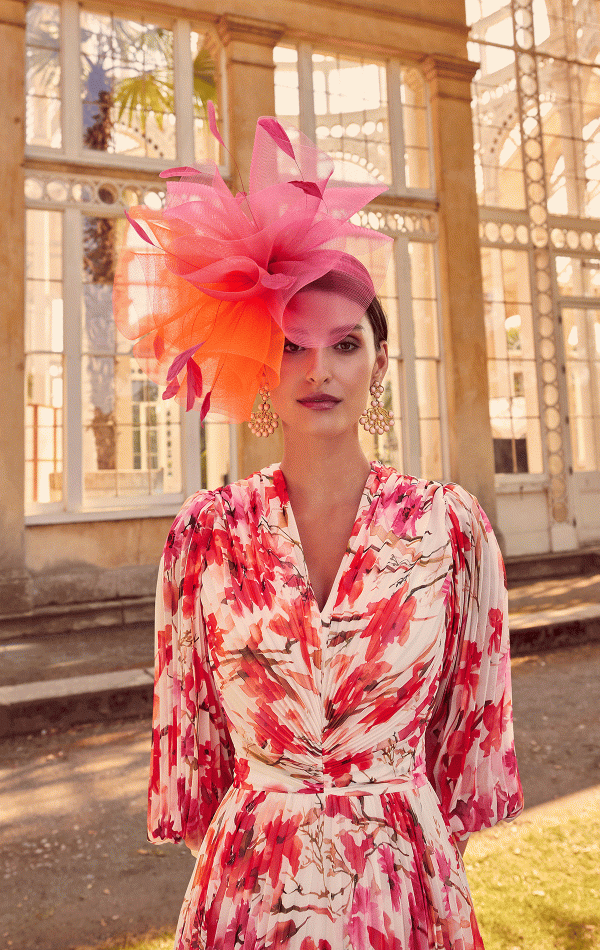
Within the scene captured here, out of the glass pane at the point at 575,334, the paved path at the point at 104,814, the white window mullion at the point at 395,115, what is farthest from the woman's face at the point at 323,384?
the glass pane at the point at 575,334

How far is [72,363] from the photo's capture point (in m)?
7.31

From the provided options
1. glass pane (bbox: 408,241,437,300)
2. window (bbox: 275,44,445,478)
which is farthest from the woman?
glass pane (bbox: 408,241,437,300)

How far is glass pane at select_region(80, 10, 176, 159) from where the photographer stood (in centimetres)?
758

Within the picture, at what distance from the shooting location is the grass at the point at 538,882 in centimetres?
236

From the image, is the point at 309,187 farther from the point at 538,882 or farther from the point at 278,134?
the point at 538,882

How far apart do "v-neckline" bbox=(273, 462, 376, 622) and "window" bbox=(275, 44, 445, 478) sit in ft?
24.0

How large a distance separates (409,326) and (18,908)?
24.4ft

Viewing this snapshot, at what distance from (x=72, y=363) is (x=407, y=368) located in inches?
154

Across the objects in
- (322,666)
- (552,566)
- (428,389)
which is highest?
(428,389)

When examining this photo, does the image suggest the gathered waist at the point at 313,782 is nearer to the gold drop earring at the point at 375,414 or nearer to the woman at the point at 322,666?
the woman at the point at 322,666

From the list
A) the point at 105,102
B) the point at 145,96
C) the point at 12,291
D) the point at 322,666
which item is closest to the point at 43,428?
the point at 12,291

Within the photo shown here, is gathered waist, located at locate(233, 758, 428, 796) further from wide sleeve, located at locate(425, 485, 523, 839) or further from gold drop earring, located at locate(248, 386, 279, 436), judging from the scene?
gold drop earring, located at locate(248, 386, 279, 436)

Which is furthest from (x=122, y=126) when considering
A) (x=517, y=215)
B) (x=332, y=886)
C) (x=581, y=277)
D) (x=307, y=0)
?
(x=332, y=886)

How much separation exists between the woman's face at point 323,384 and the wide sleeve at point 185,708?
0.21 meters
